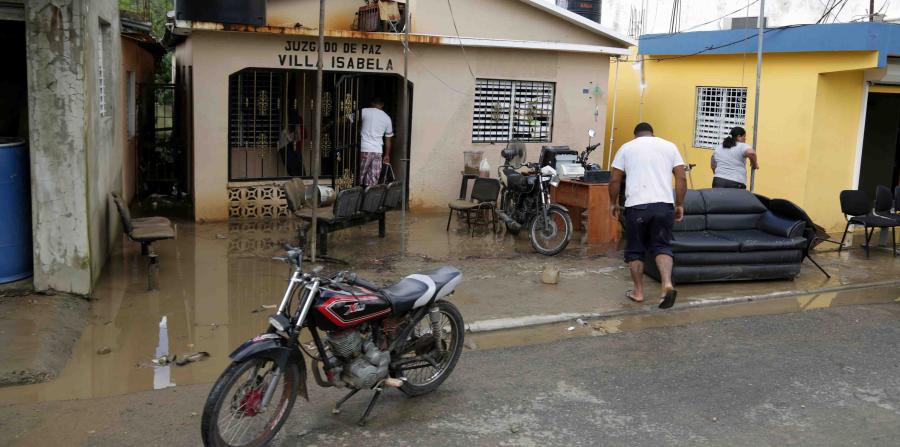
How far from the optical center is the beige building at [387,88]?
11648 mm

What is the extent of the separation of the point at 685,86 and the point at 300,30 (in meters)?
7.72

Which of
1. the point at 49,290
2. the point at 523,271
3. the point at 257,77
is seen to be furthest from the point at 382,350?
the point at 257,77

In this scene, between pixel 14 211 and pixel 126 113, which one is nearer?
pixel 14 211

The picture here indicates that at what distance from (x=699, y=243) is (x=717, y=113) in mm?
6887

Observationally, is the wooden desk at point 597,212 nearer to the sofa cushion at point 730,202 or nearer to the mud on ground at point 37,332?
the sofa cushion at point 730,202

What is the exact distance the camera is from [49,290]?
729 centimetres

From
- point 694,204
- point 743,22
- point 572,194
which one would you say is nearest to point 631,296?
point 694,204

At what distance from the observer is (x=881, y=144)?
15.3m

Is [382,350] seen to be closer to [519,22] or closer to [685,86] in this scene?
[519,22]

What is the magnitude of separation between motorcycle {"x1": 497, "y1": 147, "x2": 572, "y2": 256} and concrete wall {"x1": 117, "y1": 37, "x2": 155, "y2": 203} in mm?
5298

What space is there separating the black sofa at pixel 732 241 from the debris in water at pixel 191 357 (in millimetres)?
5029

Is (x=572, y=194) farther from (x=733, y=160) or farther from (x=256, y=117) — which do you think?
(x=256, y=117)

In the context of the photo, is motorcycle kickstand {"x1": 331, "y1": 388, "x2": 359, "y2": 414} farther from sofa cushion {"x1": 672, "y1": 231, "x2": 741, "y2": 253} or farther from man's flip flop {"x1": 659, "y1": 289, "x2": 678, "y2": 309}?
sofa cushion {"x1": 672, "y1": 231, "x2": 741, "y2": 253}

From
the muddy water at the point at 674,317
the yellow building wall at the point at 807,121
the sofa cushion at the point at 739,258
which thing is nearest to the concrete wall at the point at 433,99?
the yellow building wall at the point at 807,121
